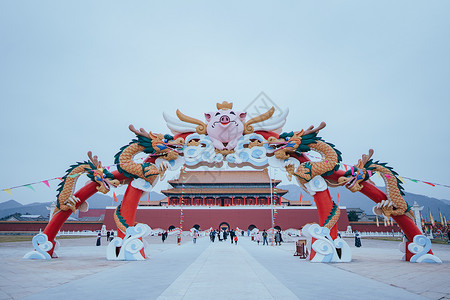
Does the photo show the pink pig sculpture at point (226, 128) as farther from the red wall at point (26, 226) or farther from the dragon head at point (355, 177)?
the red wall at point (26, 226)

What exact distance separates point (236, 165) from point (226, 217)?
2546 centimetres

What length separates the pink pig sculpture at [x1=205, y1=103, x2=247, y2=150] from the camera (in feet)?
30.8

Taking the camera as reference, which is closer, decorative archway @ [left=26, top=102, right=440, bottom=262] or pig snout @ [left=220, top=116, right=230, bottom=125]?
decorative archway @ [left=26, top=102, right=440, bottom=262]

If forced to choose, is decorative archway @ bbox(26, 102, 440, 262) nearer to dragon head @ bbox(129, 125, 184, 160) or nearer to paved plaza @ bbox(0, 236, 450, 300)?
dragon head @ bbox(129, 125, 184, 160)

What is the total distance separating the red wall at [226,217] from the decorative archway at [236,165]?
977 inches

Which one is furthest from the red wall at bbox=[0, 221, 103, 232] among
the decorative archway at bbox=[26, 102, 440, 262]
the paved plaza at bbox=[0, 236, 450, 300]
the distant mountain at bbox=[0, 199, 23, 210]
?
the distant mountain at bbox=[0, 199, 23, 210]

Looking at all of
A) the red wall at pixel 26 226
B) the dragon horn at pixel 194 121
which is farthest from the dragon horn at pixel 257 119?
→ the red wall at pixel 26 226

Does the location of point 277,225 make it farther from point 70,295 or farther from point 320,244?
point 70,295

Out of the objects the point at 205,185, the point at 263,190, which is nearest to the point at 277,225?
the point at 263,190

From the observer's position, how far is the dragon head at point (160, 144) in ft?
30.7

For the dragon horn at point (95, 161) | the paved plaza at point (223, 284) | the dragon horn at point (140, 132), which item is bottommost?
the paved plaza at point (223, 284)

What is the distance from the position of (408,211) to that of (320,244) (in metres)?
2.97

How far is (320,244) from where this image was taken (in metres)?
8.40

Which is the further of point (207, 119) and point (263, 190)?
point (263, 190)
